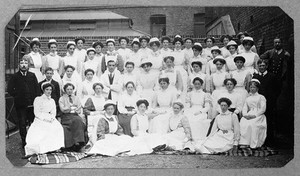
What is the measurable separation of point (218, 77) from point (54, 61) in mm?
Answer: 1759

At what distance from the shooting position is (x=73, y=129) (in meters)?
4.53

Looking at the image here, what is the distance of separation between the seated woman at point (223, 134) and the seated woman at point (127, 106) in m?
0.77

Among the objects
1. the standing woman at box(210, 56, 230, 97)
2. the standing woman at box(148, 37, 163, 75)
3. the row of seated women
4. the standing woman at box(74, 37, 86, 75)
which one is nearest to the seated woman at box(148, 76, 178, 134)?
the row of seated women

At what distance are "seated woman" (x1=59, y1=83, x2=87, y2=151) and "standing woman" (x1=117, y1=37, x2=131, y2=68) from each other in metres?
0.62

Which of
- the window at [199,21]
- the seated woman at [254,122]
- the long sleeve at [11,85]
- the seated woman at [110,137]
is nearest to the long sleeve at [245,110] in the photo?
the seated woman at [254,122]

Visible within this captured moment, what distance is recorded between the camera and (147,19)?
14.7 ft

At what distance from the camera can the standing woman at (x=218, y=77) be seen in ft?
14.8

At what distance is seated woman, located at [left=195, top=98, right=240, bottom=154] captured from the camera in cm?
450

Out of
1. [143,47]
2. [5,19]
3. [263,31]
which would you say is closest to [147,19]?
[143,47]

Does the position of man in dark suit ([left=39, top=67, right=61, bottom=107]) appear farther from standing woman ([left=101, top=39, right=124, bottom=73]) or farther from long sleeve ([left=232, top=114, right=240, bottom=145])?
long sleeve ([left=232, top=114, right=240, bottom=145])

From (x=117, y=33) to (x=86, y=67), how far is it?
0.49m

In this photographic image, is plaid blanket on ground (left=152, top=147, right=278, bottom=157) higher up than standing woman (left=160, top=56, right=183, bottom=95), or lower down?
lower down

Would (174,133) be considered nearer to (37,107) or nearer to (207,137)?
(207,137)

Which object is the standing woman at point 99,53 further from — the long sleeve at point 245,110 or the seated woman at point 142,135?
the long sleeve at point 245,110
